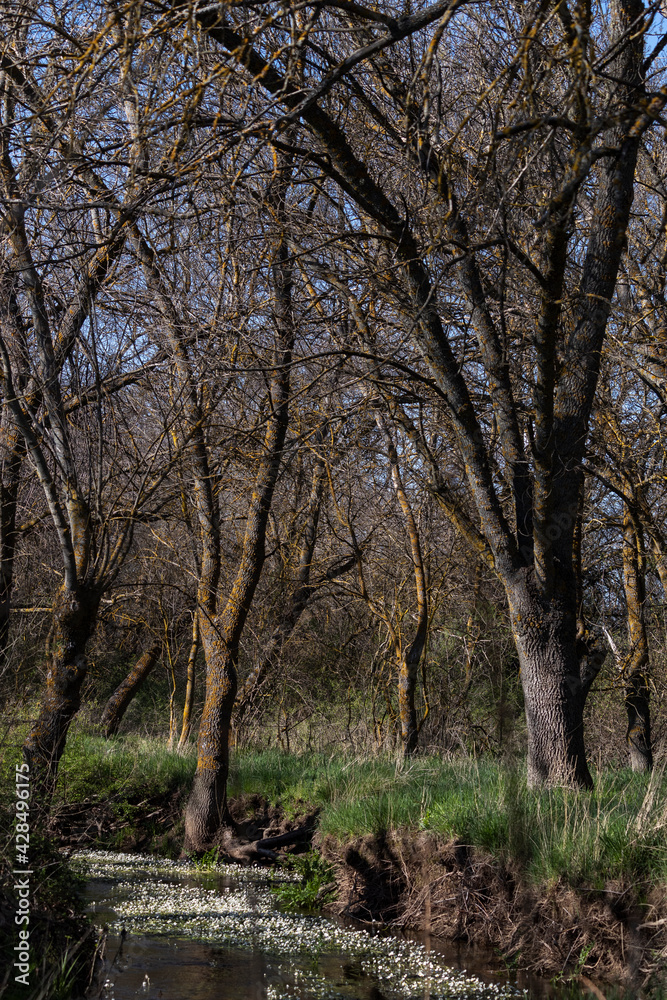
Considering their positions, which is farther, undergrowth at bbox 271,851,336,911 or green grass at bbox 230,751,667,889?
undergrowth at bbox 271,851,336,911

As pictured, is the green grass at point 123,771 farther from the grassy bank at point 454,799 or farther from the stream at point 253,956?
the stream at point 253,956

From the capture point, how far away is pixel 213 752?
9.59m

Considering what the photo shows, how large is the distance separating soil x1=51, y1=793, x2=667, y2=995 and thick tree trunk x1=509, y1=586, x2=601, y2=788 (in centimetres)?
93

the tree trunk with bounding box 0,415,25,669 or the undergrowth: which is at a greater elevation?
the tree trunk with bounding box 0,415,25,669

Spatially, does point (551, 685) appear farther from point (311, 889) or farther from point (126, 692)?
point (126, 692)

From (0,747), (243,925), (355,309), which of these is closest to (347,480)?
(355,309)

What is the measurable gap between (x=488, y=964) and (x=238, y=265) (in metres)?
5.78

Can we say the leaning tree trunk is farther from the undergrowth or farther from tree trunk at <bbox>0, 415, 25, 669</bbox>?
tree trunk at <bbox>0, 415, 25, 669</bbox>

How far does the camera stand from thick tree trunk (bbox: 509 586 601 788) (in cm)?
668

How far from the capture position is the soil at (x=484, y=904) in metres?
5.18

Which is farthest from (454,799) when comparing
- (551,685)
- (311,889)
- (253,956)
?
(253,956)

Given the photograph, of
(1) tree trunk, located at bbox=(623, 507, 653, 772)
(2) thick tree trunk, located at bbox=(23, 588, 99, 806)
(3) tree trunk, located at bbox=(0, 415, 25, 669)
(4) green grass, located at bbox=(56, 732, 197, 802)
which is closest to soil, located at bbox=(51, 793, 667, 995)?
(2) thick tree trunk, located at bbox=(23, 588, 99, 806)

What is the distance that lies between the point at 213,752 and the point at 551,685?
4392 mm

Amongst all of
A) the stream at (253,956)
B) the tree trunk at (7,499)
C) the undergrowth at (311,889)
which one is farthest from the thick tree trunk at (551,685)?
the tree trunk at (7,499)
